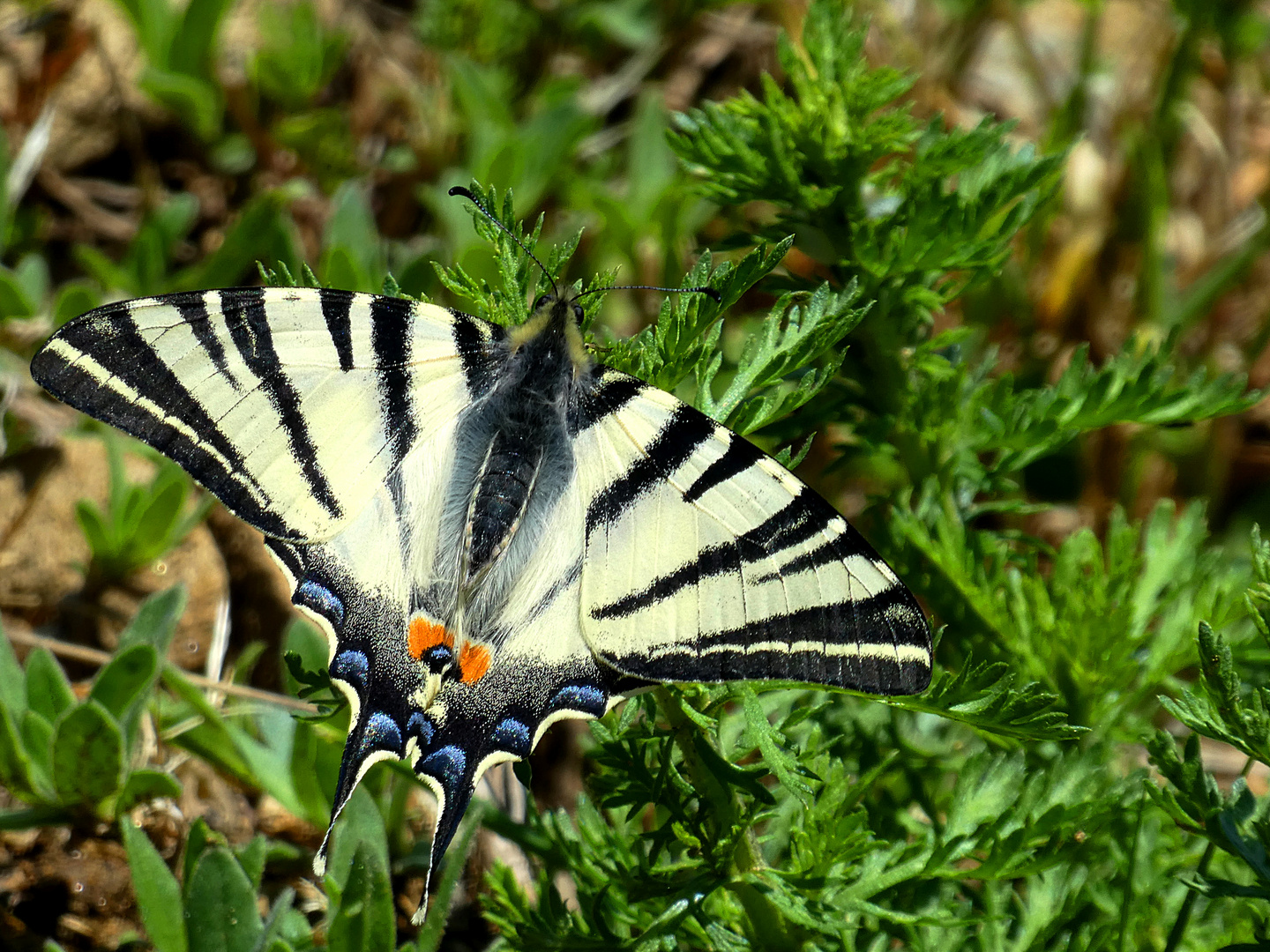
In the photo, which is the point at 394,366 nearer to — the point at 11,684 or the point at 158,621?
the point at 158,621

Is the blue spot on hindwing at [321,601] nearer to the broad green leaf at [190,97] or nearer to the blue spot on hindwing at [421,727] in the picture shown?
the blue spot on hindwing at [421,727]

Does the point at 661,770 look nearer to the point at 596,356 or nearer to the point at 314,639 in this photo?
the point at 596,356

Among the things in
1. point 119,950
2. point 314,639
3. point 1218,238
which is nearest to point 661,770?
point 314,639

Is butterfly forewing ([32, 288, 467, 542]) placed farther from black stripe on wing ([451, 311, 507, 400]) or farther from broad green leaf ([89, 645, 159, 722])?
broad green leaf ([89, 645, 159, 722])

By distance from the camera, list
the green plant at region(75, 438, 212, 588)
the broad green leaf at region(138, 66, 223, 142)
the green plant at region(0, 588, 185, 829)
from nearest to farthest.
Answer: the green plant at region(0, 588, 185, 829)
the green plant at region(75, 438, 212, 588)
the broad green leaf at region(138, 66, 223, 142)

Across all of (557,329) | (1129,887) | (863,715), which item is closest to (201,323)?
(557,329)

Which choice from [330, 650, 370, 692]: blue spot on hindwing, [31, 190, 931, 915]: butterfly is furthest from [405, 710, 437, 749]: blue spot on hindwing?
[330, 650, 370, 692]: blue spot on hindwing

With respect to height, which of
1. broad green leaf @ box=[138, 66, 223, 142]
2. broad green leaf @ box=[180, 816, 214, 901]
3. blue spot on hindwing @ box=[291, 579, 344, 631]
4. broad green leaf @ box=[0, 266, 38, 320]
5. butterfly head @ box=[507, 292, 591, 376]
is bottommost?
broad green leaf @ box=[180, 816, 214, 901]
